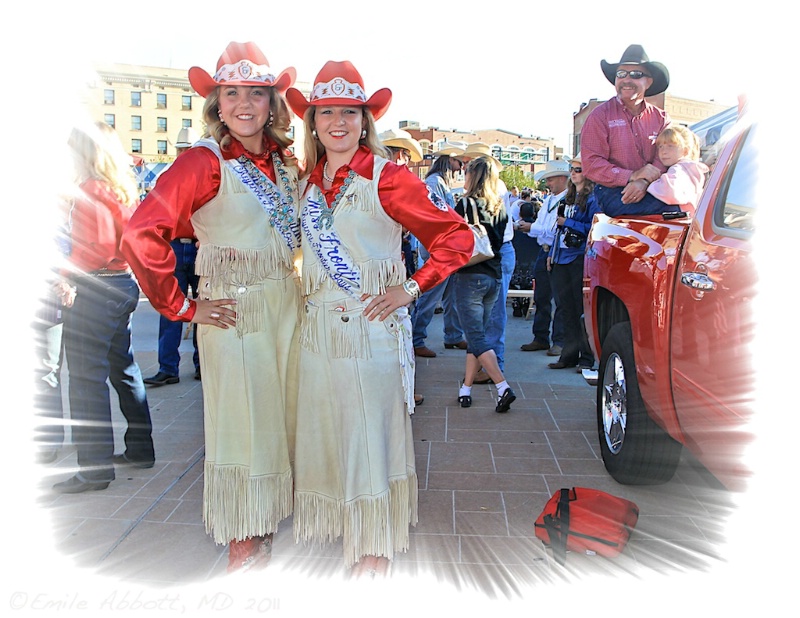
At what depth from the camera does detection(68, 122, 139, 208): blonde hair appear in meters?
3.88

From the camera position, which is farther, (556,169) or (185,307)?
(556,169)

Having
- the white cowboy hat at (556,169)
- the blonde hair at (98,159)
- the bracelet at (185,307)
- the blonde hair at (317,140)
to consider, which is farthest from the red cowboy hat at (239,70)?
the white cowboy hat at (556,169)

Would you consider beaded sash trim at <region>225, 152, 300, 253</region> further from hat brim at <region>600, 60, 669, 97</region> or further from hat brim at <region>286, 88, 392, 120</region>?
hat brim at <region>600, 60, 669, 97</region>

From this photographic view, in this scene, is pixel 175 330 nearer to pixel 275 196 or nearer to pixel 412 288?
pixel 275 196

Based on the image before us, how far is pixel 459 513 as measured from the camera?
11.9 feet

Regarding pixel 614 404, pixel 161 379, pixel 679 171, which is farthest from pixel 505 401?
pixel 161 379

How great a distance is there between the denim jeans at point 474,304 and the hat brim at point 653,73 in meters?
1.66

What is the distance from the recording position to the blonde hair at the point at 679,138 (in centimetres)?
413

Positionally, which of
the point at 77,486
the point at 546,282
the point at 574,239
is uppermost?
the point at 574,239

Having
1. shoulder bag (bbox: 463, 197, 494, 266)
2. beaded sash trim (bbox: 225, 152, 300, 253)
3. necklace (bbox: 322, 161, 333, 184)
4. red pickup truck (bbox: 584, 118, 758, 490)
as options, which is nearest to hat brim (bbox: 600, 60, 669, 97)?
red pickup truck (bbox: 584, 118, 758, 490)

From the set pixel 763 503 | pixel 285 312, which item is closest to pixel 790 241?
pixel 763 503

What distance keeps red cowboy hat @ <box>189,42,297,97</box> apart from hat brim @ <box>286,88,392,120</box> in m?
0.10

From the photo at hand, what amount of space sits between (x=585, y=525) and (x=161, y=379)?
4.22 m

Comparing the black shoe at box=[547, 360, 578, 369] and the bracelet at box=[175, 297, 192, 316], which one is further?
the black shoe at box=[547, 360, 578, 369]
